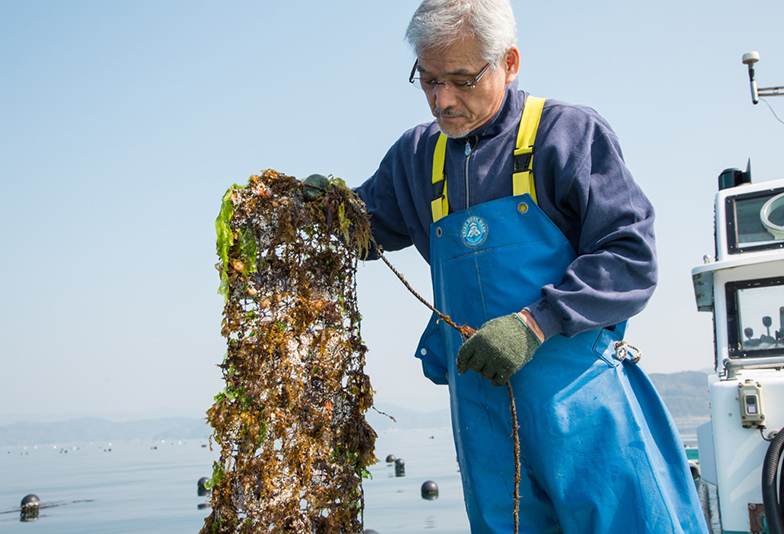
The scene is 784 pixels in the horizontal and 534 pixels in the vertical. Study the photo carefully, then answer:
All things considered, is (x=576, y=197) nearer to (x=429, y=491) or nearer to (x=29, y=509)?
(x=429, y=491)

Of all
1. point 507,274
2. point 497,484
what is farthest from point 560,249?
point 497,484

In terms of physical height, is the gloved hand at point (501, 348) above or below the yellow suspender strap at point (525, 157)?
below

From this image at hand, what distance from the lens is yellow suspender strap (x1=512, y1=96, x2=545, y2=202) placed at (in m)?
2.08

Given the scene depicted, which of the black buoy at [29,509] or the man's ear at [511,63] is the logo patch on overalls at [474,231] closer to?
the man's ear at [511,63]

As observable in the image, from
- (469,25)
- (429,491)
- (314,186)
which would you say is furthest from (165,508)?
(469,25)

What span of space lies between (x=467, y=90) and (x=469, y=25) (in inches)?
8.3

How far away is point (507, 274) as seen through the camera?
2055mm

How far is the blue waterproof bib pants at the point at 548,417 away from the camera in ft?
6.10

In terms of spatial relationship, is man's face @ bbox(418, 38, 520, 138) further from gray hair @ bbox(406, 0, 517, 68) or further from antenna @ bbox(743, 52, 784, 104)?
antenna @ bbox(743, 52, 784, 104)

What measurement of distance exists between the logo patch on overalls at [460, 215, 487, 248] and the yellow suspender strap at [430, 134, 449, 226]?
5.6 inches

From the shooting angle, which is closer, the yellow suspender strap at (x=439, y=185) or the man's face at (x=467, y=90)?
the man's face at (x=467, y=90)

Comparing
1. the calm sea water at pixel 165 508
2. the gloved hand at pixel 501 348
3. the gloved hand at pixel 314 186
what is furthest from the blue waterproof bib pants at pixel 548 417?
the calm sea water at pixel 165 508

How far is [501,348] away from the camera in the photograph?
1812 mm

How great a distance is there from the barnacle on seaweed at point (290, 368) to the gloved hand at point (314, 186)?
0.07 ft
